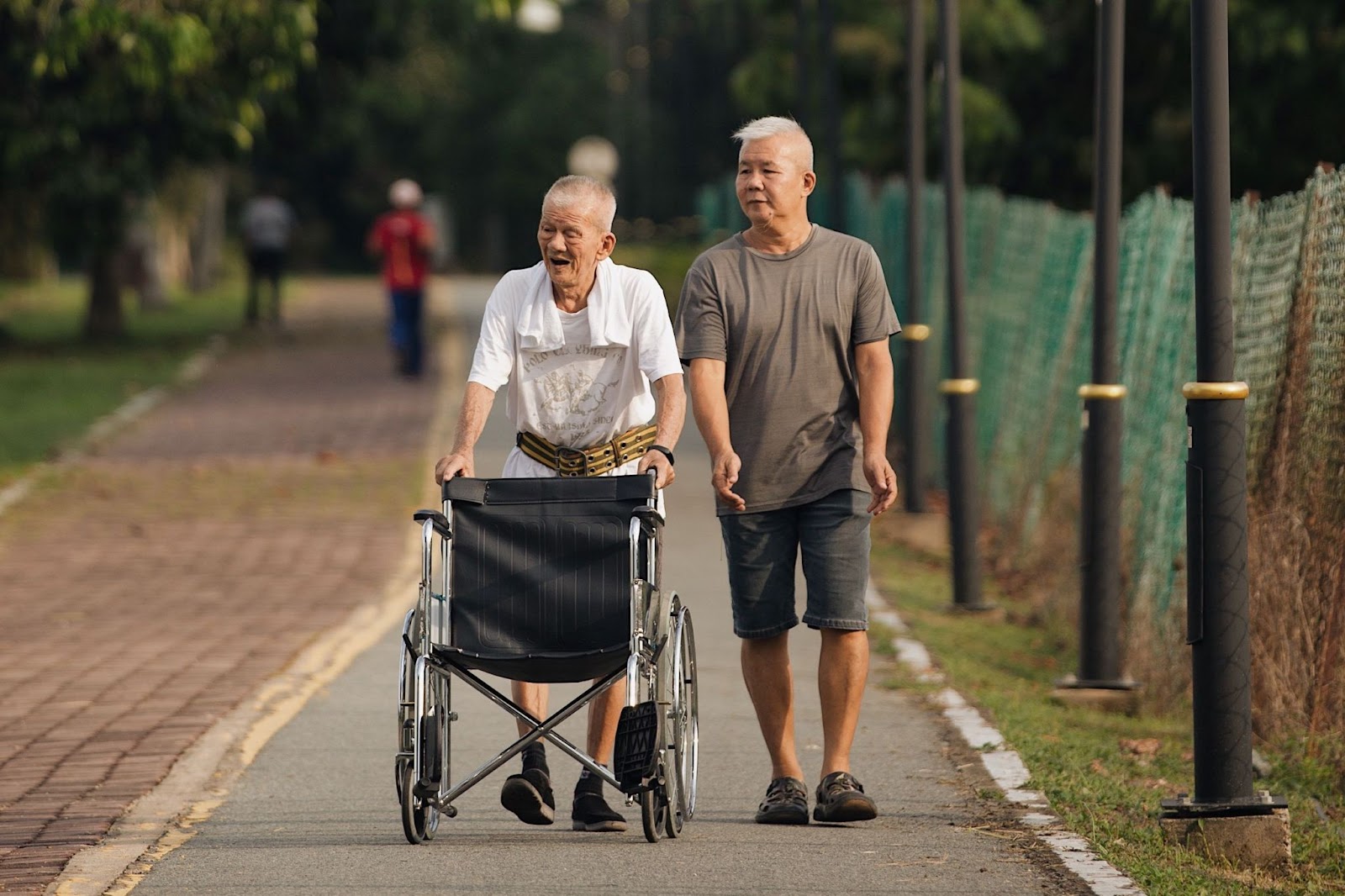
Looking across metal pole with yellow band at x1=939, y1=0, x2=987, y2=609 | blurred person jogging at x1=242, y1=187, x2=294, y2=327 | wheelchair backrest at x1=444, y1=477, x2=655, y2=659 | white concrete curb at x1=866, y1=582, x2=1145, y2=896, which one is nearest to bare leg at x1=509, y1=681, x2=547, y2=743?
wheelchair backrest at x1=444, y1=477, x2=655, y2=659

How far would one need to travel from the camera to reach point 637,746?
589cm

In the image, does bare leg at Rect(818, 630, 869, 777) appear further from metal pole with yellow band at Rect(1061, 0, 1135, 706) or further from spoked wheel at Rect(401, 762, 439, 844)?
metal pole with yellow band at Rect(1061, 0, 1135, 706)

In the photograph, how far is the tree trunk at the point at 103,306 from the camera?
30.4m

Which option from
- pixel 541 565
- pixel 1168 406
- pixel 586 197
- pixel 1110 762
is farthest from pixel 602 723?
pixel 1168 406

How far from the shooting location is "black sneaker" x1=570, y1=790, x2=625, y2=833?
6.50 m

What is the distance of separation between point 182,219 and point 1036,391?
35.2 meters

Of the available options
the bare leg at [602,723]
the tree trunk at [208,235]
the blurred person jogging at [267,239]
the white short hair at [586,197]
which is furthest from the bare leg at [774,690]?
the tree trunk at [208,235]

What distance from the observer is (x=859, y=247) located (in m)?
6.56

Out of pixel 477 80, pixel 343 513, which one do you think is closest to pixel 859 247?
pixel 343 513

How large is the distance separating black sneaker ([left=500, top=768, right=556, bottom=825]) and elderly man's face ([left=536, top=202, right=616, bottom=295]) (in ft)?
4.64

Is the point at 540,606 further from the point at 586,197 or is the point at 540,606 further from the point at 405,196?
the point at 405,196

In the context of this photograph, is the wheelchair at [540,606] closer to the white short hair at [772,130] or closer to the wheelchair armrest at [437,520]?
the wheelchair armrest at [437,520]

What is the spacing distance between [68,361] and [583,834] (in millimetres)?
21219

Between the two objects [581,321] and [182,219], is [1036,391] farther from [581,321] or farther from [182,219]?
[182,219]
